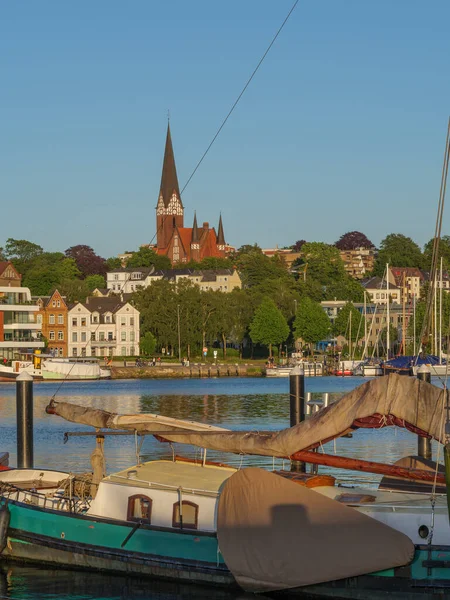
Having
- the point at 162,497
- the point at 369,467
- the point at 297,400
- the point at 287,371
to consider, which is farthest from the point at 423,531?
the point at 287,371

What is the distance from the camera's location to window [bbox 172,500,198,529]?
67.0 ft

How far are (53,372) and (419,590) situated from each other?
102027mm

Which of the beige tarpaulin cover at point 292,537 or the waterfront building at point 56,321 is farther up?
the waterfront building at point 56,321

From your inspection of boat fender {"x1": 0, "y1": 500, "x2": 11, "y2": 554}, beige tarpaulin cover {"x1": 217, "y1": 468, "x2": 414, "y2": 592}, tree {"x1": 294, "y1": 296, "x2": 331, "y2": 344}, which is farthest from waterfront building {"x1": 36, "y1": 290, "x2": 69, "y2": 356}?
beige tarpaulin cover {"x1": 217, "y1": 468, "x2": 414, "y2": 592}

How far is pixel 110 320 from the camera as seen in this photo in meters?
157

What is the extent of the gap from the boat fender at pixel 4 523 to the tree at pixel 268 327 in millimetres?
123922

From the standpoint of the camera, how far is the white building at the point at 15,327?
126m

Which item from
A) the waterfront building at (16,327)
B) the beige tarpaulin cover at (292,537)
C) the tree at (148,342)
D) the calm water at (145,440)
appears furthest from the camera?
the tree at (148,342)

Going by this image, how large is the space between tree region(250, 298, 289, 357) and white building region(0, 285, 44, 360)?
31.3 meters

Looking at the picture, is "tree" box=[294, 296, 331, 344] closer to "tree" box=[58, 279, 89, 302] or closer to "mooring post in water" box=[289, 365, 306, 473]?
"tree" box=[58, 279, 89, 302]

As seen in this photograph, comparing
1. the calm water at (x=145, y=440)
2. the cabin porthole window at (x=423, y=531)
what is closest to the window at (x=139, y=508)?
the calm water at (x=145, y=440)

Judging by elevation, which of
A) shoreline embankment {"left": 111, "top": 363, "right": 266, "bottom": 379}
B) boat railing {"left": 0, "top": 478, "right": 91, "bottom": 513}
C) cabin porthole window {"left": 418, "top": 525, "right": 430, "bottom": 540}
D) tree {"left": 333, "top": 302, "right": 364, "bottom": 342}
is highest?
tree {"left": 333, "top": 302, "right": 364, "bottom": 342}

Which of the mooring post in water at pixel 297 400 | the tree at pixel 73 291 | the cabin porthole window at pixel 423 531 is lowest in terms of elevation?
the cabin porthole window at pixel 423 531

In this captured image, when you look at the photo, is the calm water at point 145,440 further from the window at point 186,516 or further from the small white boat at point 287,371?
the small white boat at point 287,371
